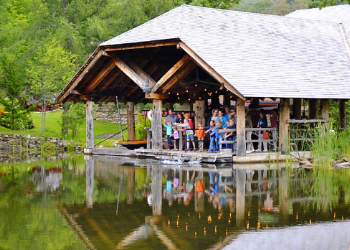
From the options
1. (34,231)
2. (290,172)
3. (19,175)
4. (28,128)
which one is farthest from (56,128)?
(34,231)

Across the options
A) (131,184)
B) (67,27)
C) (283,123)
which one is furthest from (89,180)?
(67,27)

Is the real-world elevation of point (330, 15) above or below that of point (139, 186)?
above

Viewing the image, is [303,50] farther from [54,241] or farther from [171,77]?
[54,241]

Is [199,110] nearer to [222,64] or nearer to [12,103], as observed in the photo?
[222,64]

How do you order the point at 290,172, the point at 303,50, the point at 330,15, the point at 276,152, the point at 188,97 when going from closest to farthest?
the point at 290,172 → the point at 276,152 → the point at 303,50 → the point at 188,97 → the point at 330,15

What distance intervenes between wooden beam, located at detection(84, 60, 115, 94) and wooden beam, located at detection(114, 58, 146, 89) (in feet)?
2.50

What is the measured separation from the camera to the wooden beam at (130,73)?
983 inches

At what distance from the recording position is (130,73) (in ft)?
83.4

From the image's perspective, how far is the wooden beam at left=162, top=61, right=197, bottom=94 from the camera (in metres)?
24.2

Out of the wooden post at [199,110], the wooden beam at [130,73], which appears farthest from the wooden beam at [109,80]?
the wooden post at [199,110]

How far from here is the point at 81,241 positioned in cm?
948

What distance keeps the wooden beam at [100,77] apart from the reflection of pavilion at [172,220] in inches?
466

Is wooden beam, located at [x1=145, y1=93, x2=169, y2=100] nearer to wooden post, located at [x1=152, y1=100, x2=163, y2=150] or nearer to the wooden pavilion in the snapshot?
the wooden pavilion

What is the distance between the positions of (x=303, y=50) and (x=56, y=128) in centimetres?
1784
